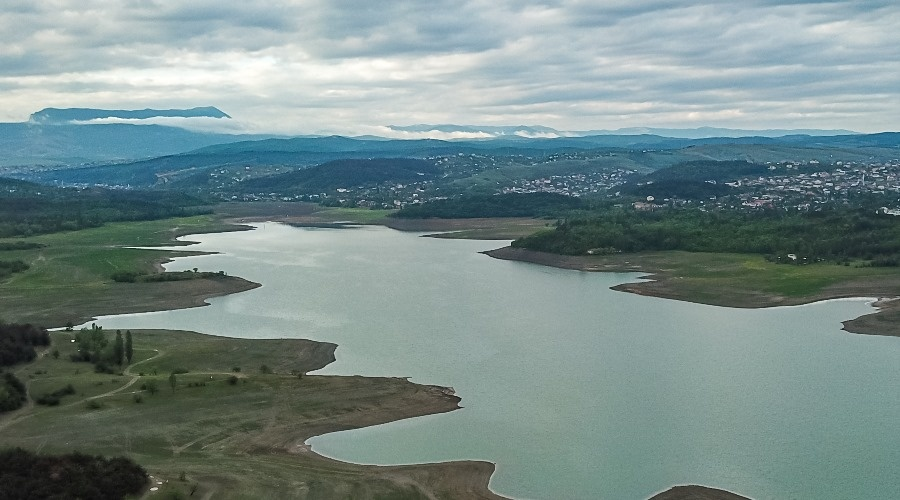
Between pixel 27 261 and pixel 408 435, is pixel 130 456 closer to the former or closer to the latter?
pixel 408 435

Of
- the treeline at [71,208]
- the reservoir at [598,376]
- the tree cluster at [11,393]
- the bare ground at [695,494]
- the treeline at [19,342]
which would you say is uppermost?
the treeline at [71,208]

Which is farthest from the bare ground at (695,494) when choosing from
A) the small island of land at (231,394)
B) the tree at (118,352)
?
the tree at (118,352)

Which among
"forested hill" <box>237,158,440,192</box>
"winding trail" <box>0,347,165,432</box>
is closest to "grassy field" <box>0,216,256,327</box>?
"winding trail" <box>0,347,165,432</box>

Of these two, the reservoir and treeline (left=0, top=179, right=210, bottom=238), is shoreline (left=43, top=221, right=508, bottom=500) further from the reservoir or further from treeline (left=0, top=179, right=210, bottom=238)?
treeline (left=0, top=179, right=210, bottom=238)

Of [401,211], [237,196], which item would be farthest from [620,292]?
[237,196]

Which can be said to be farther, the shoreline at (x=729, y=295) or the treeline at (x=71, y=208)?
the treeline at (x=71, y=208)

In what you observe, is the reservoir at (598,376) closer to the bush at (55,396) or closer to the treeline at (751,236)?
the bush at (55,396)
